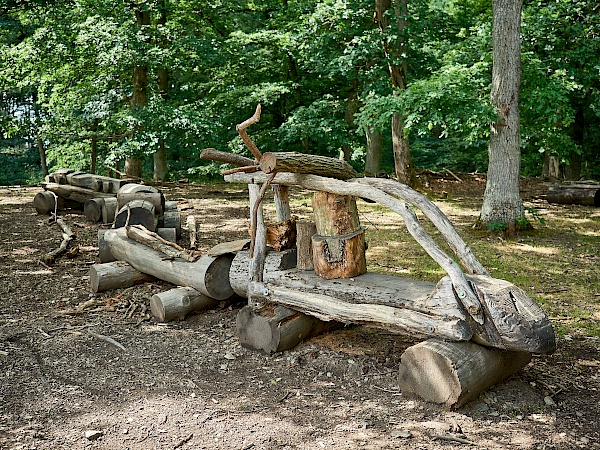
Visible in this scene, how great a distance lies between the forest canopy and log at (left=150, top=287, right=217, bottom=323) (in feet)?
15.5

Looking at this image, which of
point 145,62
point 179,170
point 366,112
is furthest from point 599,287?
point 179,170

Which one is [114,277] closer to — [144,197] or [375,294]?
[144,197]

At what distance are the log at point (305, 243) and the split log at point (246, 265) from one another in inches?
4.9

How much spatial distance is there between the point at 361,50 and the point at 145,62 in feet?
15.9

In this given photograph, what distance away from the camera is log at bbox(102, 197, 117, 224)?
10438 mm

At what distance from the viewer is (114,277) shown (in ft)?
21.8

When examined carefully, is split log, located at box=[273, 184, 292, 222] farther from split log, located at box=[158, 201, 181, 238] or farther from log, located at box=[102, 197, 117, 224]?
log, located at box=[102, 197, 117, 224]

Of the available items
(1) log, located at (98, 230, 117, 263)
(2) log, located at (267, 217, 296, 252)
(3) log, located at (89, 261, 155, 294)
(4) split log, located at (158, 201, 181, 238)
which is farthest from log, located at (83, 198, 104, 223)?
(2) log, located at (267, 217, 296, 252)

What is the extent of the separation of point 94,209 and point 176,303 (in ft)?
18.5

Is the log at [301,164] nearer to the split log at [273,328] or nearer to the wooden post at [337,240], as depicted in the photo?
the wooden post at [337,240]

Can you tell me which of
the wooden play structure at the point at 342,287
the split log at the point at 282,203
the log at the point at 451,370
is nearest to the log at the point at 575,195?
the wooden play structure at the point at 342,287

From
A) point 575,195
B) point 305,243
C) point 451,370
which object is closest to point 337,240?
point 305,243

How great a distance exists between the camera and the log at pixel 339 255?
4770 mm

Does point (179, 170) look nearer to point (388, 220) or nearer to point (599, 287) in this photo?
point (388, 220)
